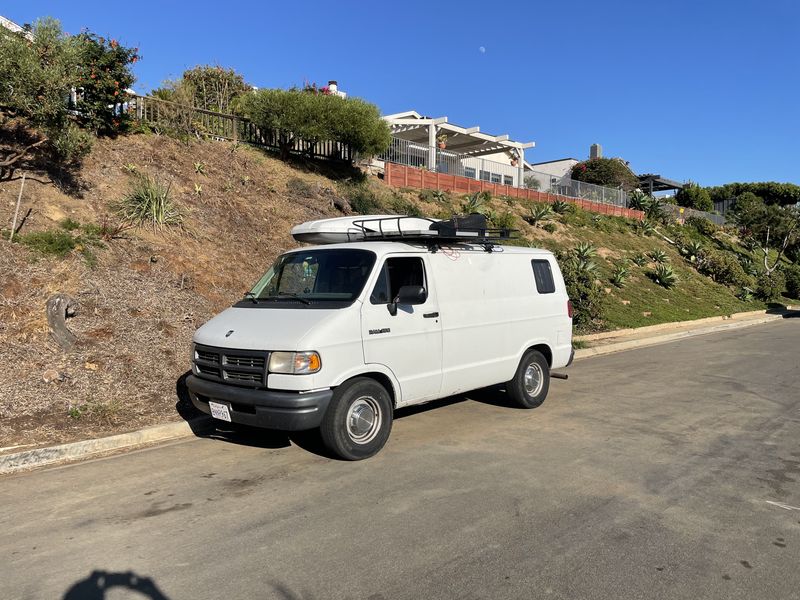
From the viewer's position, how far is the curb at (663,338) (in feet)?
41.8

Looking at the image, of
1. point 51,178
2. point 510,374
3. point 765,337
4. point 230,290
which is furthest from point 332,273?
point 765,337

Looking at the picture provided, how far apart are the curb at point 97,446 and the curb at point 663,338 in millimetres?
8392

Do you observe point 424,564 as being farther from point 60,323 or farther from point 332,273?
point 60,323

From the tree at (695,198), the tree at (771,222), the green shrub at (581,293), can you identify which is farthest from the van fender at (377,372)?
the tree at (695,198)

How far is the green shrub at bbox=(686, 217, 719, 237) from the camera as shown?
37144mm

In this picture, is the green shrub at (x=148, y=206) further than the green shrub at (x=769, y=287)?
No

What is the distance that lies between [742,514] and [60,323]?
7.94 metres

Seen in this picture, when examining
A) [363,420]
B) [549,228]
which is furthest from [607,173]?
[363,420]

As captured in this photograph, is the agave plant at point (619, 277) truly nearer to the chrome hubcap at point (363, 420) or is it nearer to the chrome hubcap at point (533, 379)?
the chrome hubcap at point (533, 379)

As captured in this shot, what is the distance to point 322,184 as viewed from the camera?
17.2m

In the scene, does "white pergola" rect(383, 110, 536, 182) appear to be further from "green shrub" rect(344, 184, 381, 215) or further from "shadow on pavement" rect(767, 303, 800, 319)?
"shadow on pavement" rect(767, 303, 800, 319)

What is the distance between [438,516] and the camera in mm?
4230

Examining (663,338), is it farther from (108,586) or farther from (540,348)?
(108,586)

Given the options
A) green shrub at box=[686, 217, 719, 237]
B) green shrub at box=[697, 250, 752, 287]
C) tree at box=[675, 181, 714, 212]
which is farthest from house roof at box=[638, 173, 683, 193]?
green shrub at box=[697, 250, 752, 287]
